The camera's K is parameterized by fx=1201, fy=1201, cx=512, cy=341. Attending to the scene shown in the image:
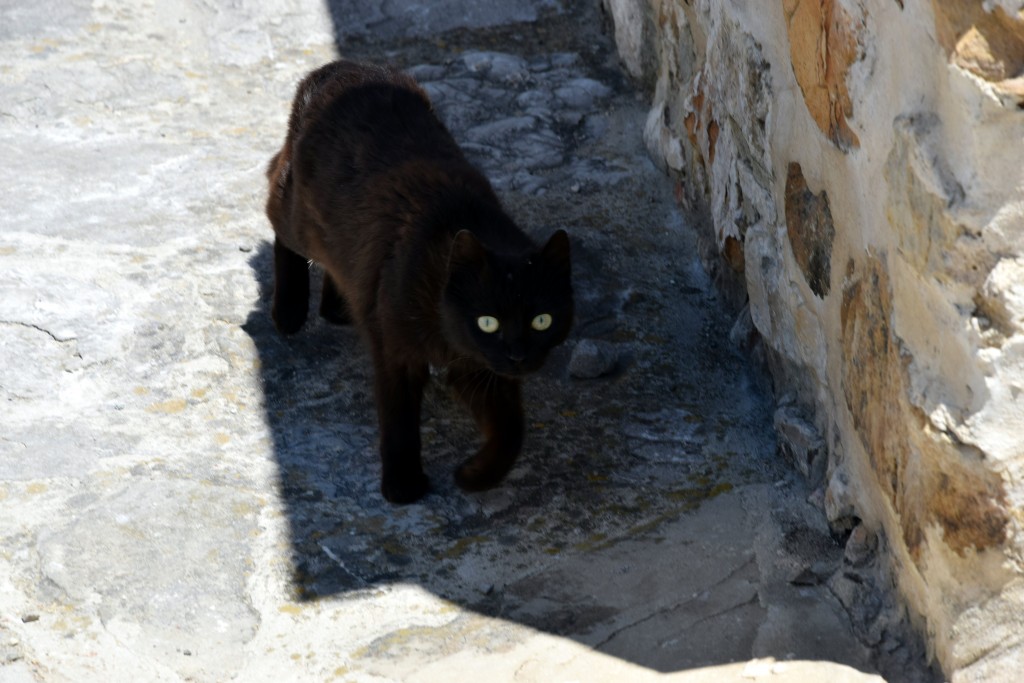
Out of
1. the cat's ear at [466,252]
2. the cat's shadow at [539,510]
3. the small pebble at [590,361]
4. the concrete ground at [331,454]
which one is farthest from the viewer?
the small pebble at [590,361]

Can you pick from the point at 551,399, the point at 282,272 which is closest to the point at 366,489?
the point at 551,399

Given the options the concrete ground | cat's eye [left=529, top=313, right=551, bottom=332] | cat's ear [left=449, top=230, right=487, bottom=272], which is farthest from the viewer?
cat's eye [left=529, top=313, right=551, bottom=332]

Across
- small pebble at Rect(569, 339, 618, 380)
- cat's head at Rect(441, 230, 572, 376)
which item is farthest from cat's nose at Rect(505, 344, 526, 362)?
small pebble at Rect(569, 339, 618, 380)

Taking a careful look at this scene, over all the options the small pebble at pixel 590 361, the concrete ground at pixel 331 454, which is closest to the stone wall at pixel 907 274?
the concrete ground at pixel 331 454

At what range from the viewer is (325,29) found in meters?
6.24

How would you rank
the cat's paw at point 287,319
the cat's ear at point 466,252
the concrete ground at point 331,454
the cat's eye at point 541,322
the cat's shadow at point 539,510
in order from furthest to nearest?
the cat's paw at point 287,319, the cat's eye at point 541,322, the cat's ear at point 466,252, the cat's shadow at point 539,510, the concrete ground at point 331,454

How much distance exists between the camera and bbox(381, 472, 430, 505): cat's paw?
11.1ft

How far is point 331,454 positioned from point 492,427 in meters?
0.50

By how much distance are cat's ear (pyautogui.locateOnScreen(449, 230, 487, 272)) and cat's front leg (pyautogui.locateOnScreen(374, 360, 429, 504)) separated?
0.38 metres

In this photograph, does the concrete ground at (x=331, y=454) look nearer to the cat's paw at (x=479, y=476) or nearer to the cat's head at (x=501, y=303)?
the cat's paw at (x=479, y=476)

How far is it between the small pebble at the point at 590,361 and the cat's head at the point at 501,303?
59 centimetres

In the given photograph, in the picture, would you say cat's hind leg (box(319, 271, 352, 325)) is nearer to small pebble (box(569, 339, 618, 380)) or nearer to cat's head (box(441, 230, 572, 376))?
small pebble (box(569, 339, 618, 380))

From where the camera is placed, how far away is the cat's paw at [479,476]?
3.40 metres

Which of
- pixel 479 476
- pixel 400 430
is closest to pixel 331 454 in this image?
pixel 400 430
